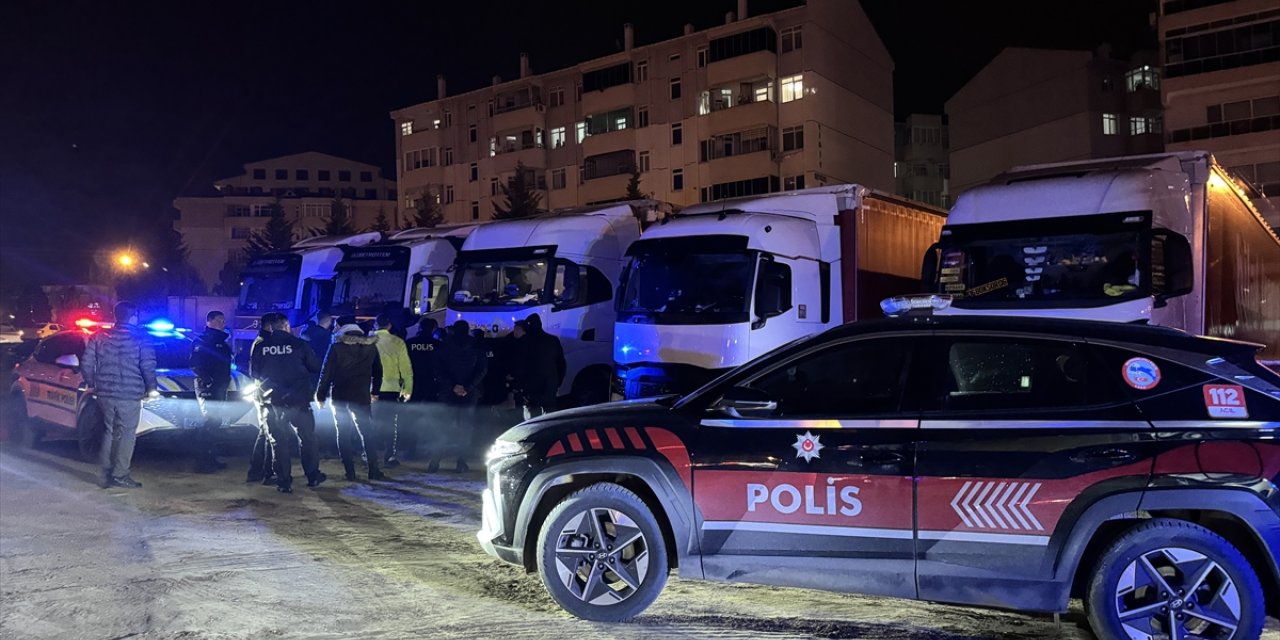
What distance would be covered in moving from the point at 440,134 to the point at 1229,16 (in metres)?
42.3

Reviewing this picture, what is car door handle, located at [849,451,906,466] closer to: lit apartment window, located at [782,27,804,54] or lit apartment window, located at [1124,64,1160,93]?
lit apartment window, located at [782,27,804,54]

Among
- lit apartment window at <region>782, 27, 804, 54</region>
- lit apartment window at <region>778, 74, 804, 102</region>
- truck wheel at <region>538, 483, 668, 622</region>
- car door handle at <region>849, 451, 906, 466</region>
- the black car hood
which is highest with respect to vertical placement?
lit apartment window at <region>782, 27, 804, 54</region>

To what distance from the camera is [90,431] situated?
35.7ft

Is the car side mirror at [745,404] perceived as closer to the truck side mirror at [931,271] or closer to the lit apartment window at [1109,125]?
the truck side mirror at [931,271]

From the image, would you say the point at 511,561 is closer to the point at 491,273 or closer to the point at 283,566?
the point at 283,566

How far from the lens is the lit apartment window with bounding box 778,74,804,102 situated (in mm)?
40531

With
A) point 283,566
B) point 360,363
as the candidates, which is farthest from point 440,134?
point 283,566

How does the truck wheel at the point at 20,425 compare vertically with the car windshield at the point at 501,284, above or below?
below

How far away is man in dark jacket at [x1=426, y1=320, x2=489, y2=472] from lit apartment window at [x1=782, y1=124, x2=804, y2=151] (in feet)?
105

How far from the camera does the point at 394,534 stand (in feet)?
23.7

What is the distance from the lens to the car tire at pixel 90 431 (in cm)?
1073

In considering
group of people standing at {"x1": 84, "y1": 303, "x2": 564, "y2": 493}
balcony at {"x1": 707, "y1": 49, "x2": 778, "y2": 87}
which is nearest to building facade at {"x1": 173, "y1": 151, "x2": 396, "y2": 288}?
balcony at {"x1": 707, "y1": 49, "x2": 778, "y2": 87}

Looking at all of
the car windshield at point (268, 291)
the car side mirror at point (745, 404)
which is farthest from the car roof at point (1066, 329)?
the car windshield at point (268, 291)

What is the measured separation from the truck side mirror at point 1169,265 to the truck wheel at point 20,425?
43.4 ft
